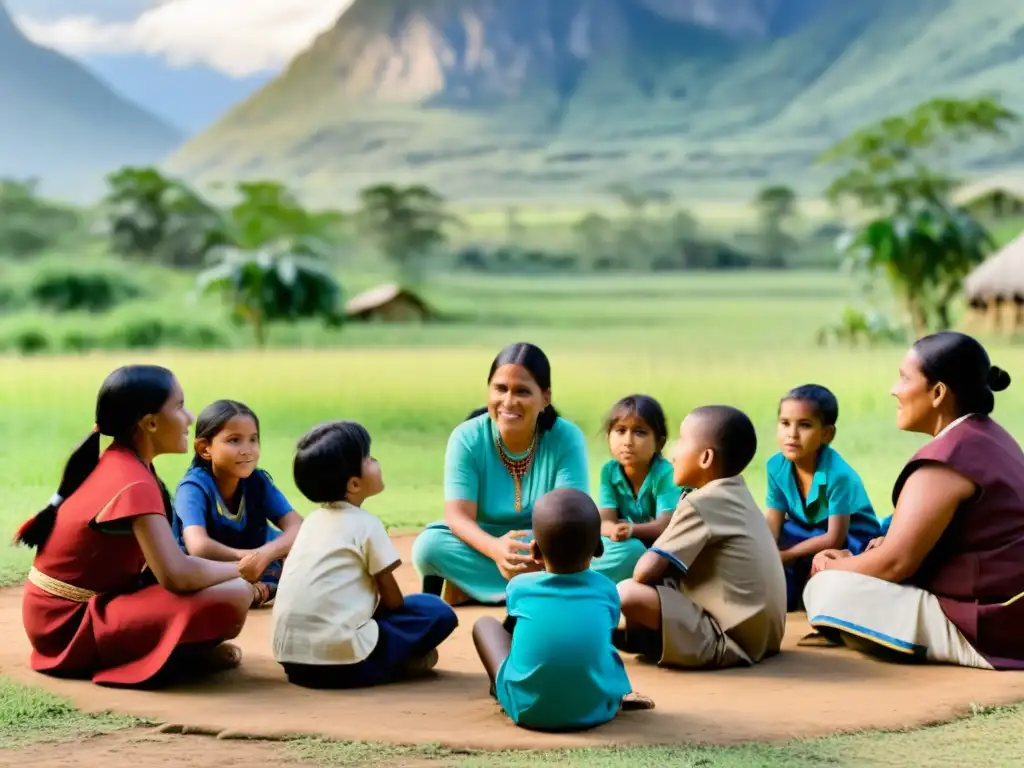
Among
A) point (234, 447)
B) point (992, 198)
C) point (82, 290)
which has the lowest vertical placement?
point (234, 447)

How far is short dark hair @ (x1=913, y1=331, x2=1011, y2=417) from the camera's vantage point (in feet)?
14.5

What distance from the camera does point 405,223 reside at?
22.2 meters

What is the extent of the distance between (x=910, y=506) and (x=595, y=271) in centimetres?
1858

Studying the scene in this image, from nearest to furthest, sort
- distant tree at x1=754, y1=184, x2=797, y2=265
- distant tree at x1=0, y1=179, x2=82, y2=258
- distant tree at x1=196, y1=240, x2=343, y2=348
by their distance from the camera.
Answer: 1. distant tree at x1=196, y1=240, x2=343, y2=348
2. distant tree at x1=0, y1=179, x2=82, y2=258
3. distant tree at x1=754, y1=184, x2=797, y2=265

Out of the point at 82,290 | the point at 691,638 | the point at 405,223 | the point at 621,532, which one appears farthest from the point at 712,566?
the point at 405,223

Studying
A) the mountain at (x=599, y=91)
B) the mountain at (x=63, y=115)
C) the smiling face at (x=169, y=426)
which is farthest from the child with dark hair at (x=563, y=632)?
the mountain at (x=63, y=115)

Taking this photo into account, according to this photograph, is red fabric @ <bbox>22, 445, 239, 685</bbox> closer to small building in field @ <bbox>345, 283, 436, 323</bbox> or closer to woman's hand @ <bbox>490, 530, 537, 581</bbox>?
woman's hand @ <bbox>490, 530, 537, 581</bbox>

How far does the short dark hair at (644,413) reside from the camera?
530 centimetres

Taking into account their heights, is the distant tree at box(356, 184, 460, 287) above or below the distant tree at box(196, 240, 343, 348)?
above

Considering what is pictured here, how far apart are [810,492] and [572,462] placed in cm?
94

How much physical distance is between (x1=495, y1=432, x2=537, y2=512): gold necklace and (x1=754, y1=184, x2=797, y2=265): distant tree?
58.5ft

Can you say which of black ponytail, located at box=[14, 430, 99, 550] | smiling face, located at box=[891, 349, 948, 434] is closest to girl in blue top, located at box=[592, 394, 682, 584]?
smiling face, located at box=[891, 349, 948, 434]

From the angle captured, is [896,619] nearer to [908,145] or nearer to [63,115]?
[908,145]

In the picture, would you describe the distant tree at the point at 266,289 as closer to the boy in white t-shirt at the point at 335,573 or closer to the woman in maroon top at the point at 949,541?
the boy in white t-shirt at the point at 335,573
